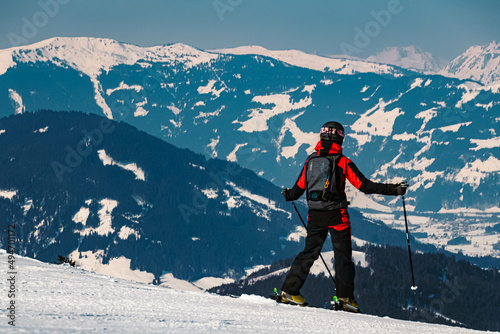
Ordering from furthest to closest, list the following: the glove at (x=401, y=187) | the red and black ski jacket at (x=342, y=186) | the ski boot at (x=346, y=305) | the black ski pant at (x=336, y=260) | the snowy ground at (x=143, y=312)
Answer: the ski boot at (x=346, y=305) < the black ski pant at (x=336, y=260) < the glove at (x=401, y=187) < the red and black ski jacket at (x=342, y=186) < the snowy ground at (x=143, y=312)

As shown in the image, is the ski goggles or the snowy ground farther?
the ski goggles

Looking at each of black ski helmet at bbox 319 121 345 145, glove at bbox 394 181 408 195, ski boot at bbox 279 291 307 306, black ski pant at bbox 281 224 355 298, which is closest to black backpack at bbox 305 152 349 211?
black ski helmet at bbox 319 121 345 145

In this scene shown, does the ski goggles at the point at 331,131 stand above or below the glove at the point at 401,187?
above

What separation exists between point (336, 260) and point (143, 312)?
14.8 ft

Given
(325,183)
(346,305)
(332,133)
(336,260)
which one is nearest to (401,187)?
(325,183)

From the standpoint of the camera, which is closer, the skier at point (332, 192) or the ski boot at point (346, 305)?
the skier at point (332, 192)

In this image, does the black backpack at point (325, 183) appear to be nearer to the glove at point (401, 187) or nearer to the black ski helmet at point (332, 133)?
the black ski helmet at point (332, 133)

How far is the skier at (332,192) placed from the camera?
14.6 m

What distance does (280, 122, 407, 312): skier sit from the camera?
14.6 m

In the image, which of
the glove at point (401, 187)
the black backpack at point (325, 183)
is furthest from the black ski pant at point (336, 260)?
the glove at point (401, 187)

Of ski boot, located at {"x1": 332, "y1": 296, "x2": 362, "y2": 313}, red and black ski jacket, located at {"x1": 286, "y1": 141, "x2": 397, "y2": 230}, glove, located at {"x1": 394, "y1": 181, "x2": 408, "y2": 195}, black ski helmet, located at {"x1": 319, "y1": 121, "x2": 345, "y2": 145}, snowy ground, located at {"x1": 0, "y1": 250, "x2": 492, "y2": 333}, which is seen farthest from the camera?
ski boot, located at {"x1": 332, "y1": 296, "x2": 362, "y2": 313}

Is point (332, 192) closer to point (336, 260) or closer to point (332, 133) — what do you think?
point (332, 133)

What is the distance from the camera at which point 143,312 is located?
12727mm

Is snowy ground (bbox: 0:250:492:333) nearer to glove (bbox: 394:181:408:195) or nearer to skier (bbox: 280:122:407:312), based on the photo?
skier (bbox: 280:122:407:312)
